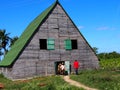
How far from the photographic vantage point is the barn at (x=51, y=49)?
132 ft

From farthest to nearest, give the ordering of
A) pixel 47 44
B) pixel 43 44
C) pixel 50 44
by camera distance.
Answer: pixel 43 44 < pixel 50 44 < pixel 47 44

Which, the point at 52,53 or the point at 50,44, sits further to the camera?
the point at 52,53

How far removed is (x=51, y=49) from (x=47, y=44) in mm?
825

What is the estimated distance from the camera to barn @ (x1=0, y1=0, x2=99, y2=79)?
40.3 m

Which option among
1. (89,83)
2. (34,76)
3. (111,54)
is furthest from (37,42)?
(111,54)

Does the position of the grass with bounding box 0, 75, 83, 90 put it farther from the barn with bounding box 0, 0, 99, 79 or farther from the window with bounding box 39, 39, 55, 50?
the window with bounding box 39, 39, 55, 50

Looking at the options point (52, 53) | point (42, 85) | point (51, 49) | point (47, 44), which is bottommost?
point (42, 85)

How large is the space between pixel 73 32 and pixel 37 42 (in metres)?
4.97

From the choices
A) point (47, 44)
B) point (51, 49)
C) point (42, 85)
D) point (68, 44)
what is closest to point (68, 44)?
point (68, 44)

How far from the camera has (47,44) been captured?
41.6m

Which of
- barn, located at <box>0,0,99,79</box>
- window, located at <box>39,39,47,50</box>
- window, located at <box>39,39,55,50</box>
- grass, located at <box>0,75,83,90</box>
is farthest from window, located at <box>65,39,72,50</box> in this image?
grass, located at <box>0,75,83,90</box>

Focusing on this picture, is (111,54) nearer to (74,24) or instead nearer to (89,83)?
(74,24)

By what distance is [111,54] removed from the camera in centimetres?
8306

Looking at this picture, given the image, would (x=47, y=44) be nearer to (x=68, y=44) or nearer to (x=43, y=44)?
(x=43, y=44)
